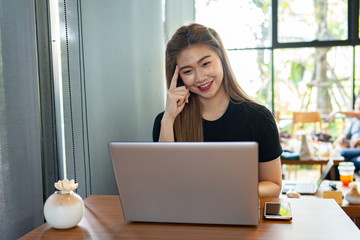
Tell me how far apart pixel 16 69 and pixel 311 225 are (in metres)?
1.00

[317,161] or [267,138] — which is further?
[317,161]

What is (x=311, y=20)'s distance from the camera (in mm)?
5297

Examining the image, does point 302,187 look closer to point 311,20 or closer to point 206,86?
point 206,86

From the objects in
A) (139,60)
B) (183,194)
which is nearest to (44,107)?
(183,194)

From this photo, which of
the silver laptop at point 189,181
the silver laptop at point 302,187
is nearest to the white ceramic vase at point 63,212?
the silver laptop at point 189,181

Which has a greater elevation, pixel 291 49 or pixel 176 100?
pixel 291 49

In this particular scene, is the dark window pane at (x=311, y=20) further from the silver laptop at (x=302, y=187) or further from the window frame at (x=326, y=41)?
the silver laptop at (x=302, y=187)

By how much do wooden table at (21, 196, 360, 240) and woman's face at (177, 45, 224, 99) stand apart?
2.11 feet

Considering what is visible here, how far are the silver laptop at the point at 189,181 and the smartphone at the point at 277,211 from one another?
0.32ft

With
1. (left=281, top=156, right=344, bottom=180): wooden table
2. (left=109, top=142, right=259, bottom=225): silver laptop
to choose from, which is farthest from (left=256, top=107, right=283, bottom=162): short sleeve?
(left=281, top=156, right=344, bottom=180): wooden table

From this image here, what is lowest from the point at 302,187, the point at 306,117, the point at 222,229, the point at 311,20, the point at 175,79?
the point at 302,187

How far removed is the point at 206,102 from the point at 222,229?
84 centimetres

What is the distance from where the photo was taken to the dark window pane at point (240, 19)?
5.30m

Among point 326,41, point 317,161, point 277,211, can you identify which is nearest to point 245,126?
point 277,211
